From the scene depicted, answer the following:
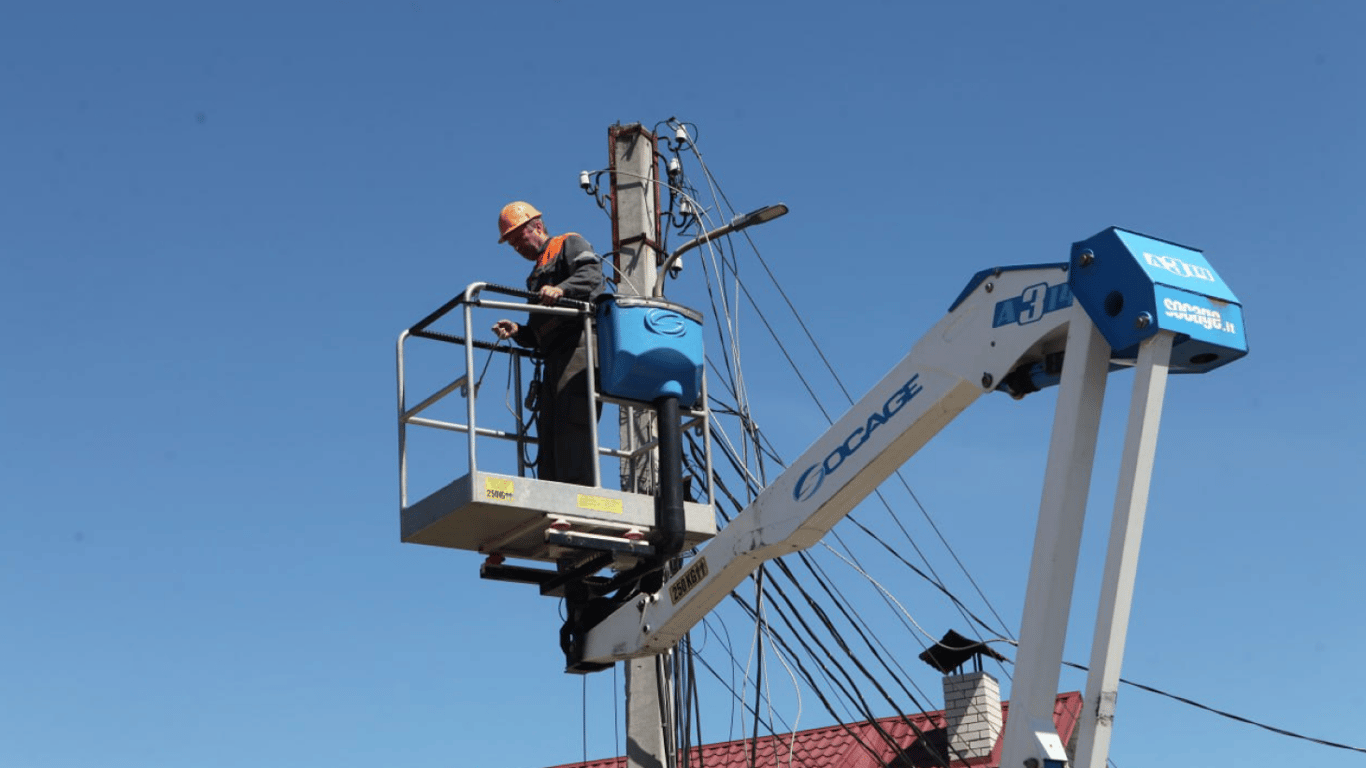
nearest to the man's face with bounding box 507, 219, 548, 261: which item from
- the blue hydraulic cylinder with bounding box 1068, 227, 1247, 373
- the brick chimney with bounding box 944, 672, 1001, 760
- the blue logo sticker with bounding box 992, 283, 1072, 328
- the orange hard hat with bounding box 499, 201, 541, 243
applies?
the orange hard hat with bounding box 499, 201, 541, 243

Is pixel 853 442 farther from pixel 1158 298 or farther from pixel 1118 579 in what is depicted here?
pixel 1118 579

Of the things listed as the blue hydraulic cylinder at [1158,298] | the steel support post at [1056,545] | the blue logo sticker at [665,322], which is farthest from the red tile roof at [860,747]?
the blue hydraulic cylinder at [1158,298]

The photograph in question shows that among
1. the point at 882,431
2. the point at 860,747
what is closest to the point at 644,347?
the point at 882,431

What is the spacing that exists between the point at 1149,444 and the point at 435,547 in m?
4.85

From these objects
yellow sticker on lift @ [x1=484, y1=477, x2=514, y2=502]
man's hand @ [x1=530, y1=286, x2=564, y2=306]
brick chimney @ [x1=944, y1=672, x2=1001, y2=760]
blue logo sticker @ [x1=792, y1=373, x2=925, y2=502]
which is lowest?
brick chimney @ [x1=944, y1=672, x2=1001, y2=760]

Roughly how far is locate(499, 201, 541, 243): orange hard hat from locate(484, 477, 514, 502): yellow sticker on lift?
2013 mm

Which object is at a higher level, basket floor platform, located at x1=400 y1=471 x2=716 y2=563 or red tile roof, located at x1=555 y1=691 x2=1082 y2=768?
basket floor platform, located at x1=400 y1=471 x2=716 y2=563

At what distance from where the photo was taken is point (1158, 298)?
6402 mm

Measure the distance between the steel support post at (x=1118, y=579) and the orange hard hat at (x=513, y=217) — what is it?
17.1 feet

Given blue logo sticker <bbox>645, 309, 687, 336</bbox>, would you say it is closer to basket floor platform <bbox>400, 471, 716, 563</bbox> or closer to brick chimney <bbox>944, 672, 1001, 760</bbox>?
basket floor platform <bbox>400, 471, 716, 563</bbox>

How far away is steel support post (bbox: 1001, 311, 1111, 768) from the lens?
6523mm

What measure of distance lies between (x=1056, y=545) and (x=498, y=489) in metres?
3.54

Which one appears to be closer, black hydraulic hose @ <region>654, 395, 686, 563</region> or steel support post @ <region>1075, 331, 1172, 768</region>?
steel support post @ <region>1075, 331, 1172, 768</region>

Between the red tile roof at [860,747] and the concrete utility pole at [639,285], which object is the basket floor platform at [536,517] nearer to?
the concrete utility pole at [639,285]
